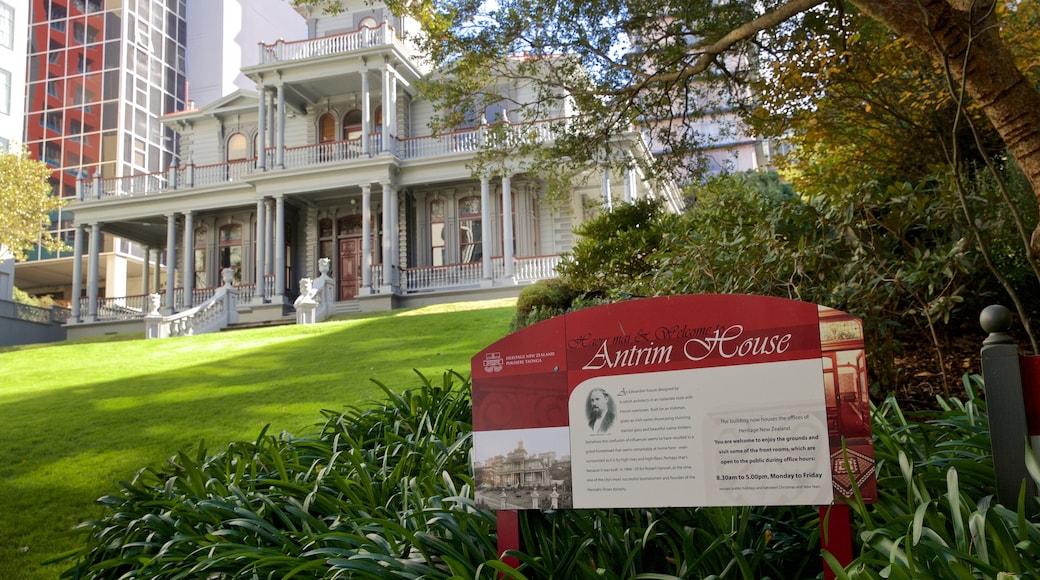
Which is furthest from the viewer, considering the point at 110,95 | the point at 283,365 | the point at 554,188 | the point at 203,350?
the point at 110,95

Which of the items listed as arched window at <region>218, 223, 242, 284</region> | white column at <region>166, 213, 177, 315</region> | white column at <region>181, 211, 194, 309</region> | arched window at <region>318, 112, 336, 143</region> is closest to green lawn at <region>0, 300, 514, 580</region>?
white column at <region>181, 211, 194, 309</region>

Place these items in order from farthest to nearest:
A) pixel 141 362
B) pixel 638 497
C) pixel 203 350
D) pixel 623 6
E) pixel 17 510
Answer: pixel 203 350, pixel 141 362, pixel 623 6, pixel 17 510, pixel 638 497

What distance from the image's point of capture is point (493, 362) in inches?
124

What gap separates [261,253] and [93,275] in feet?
24.5

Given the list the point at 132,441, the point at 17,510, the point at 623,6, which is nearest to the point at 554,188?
the point at 623,6

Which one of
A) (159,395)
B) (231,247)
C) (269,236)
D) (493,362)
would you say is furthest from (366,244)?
(493,362)

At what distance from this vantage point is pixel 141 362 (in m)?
13.4

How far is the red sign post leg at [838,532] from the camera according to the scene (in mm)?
2547

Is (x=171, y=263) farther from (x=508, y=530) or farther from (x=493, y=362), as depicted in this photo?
(x=508, y=530)

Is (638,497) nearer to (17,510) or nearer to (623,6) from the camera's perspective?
(17,510)

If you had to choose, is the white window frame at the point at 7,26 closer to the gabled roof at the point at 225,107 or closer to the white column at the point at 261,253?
the gabled roof at the point at 225,107

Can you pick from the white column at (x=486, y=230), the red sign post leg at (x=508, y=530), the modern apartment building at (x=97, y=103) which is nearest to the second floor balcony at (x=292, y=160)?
the white column at (x=486, y=230)

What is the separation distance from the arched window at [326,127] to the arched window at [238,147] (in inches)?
124

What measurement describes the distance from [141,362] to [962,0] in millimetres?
13012
